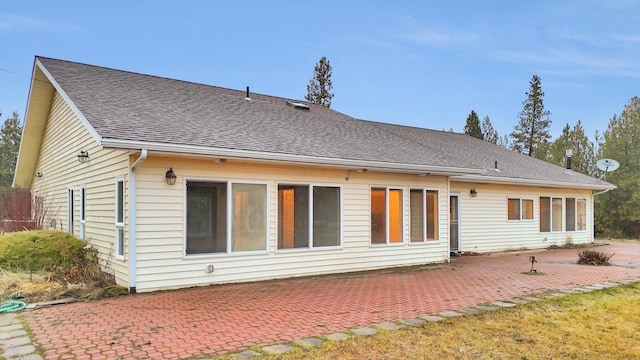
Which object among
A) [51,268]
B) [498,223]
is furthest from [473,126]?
[51,268]

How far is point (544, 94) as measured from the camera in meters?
34.0

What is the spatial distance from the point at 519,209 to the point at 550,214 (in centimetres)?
188

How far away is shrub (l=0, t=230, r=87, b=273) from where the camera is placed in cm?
777

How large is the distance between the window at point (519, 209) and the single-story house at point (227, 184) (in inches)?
42.6

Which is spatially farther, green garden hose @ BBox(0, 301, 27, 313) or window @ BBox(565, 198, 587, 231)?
window @ BBox(565, 198, 587, 231)

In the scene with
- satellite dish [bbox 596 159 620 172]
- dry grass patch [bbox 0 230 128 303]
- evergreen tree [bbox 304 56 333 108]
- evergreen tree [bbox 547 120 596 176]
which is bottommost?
dry grass patch [bbox 0 230 128 303]

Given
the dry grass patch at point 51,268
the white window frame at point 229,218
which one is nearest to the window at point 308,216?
the white window frame at point 229,218

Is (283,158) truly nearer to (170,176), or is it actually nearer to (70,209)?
(170,176)

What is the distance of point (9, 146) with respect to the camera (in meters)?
30.6

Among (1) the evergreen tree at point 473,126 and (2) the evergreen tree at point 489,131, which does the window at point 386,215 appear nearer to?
(1) the evergreen tree at point 473,126

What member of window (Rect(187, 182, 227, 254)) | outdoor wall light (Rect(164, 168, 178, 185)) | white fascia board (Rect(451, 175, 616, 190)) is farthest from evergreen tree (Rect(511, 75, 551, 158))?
outdoor wall light (Rect(164, 168, 178, 185))

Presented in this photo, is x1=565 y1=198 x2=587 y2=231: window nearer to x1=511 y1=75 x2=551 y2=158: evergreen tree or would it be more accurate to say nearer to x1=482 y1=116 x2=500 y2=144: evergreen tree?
x1=511 y1=75 x2=551 y2=158: evergreen tree

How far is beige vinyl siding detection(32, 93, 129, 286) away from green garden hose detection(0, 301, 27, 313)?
140cm

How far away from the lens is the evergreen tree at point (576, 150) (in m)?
26.0
